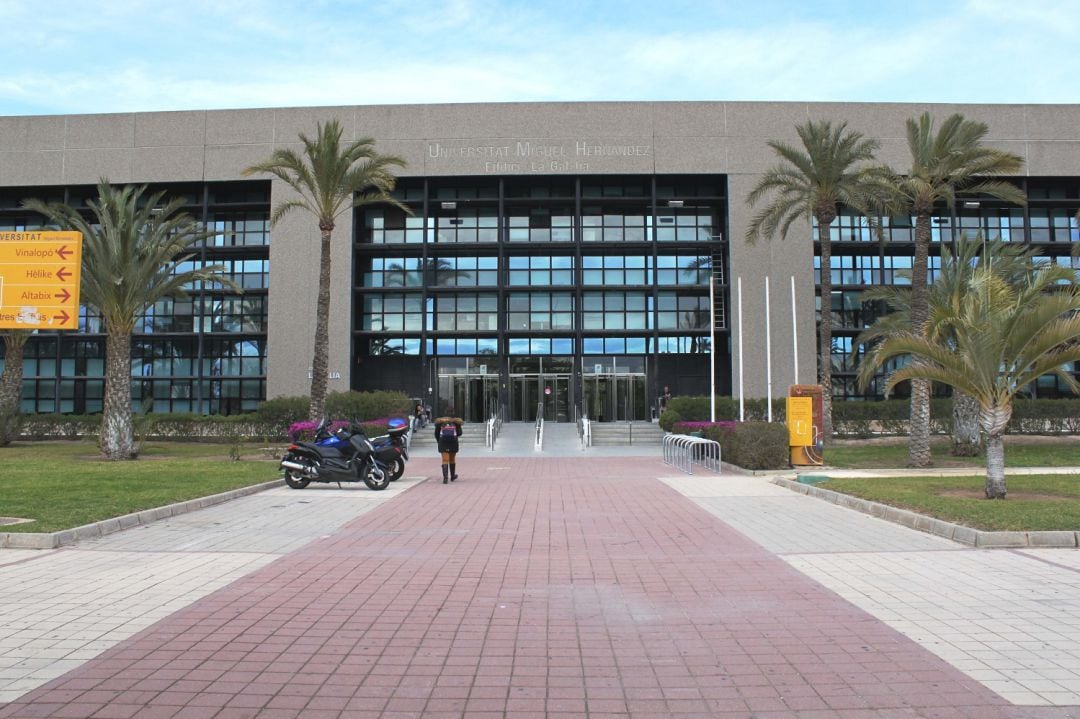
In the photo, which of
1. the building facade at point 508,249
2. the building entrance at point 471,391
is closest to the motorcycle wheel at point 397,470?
the building facade at point 508,249

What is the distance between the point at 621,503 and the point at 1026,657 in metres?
8.98

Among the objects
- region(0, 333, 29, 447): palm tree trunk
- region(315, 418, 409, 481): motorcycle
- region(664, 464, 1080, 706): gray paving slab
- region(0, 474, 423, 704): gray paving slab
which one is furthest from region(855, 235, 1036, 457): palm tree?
region(0, 333, 29, 447): palm tree trunk

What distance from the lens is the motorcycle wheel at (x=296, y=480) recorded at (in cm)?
1648

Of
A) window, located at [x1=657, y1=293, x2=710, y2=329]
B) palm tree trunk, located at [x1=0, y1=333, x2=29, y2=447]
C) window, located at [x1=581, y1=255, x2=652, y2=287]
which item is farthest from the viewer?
window, located at [x1=581, y1=255, x2=652, y2=287]

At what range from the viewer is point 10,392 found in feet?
102

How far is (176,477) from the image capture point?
17047 mm

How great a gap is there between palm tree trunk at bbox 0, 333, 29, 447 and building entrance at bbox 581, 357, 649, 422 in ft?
84.4

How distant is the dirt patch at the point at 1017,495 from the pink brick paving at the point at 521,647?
20.9 ft

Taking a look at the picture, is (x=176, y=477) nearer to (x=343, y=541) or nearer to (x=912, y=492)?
(x=343, y=541)

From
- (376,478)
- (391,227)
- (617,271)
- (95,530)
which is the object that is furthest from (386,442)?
(391,227)

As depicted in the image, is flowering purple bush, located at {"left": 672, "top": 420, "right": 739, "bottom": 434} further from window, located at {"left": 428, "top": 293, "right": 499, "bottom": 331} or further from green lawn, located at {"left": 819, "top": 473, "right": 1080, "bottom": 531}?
window, located at {"left": 428, "top": 293, "right": 499, "bottom": 331}

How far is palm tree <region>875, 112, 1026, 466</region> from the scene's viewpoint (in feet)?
73.2

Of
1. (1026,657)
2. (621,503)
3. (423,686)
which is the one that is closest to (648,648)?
(423,686)

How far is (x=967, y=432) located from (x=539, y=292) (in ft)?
77.3
